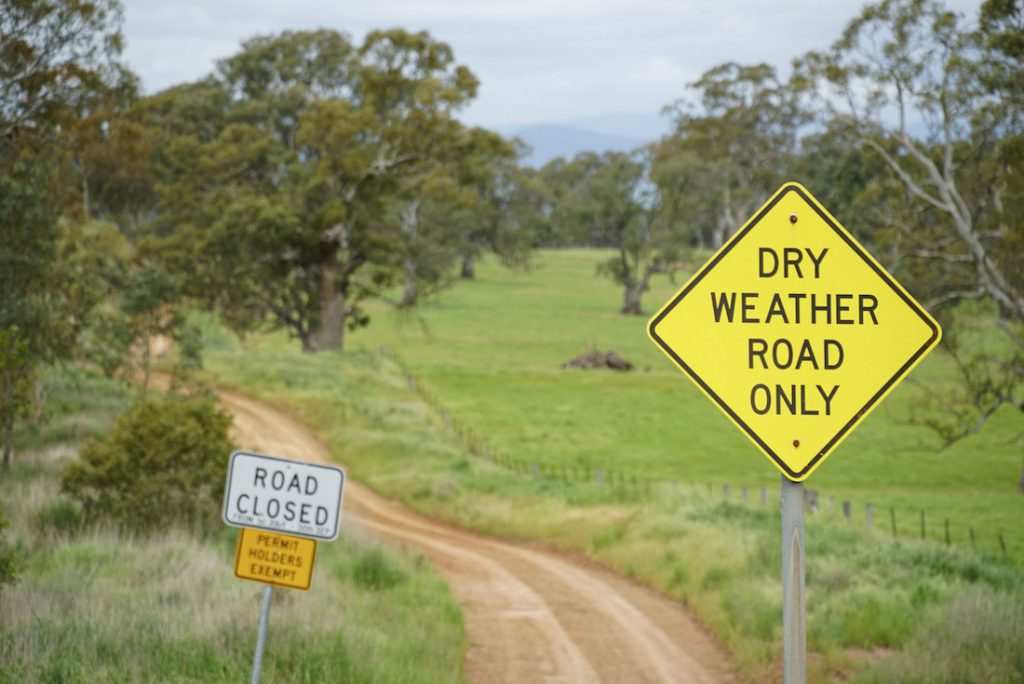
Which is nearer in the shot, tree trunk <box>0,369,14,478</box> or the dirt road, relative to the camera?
the dirt road

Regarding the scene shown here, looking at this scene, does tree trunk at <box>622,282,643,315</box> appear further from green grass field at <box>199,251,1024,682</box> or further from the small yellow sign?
the small yellow sign

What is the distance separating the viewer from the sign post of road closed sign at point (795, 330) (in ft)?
15.8

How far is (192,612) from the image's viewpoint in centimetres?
1120

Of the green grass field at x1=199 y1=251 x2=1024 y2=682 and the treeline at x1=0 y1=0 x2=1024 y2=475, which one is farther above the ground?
the treeline at x1=0 y1=0 x2=1024 y2=475

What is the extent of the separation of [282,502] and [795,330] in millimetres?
4281

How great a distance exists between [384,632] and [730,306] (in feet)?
29.8

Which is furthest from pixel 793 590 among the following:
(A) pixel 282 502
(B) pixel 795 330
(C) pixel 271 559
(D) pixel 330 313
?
(D) pixel 330 313

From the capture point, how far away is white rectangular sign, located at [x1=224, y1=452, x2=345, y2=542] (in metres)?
7.90

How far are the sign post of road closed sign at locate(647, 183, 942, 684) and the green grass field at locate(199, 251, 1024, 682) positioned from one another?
7335 mm

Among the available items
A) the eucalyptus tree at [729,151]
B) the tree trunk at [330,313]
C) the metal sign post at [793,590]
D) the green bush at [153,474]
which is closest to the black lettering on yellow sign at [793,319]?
the metal sign post at [793,590]

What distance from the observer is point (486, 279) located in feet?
384

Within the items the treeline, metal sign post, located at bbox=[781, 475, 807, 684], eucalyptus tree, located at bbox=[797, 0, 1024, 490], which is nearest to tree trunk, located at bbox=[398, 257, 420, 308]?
the treeline

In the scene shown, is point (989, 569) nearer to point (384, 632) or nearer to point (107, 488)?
point (384, 632)

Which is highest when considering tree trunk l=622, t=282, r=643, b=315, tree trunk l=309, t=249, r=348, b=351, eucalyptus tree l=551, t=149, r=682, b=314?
eucalyptus tree l=551, t=149, r=682, b=314
